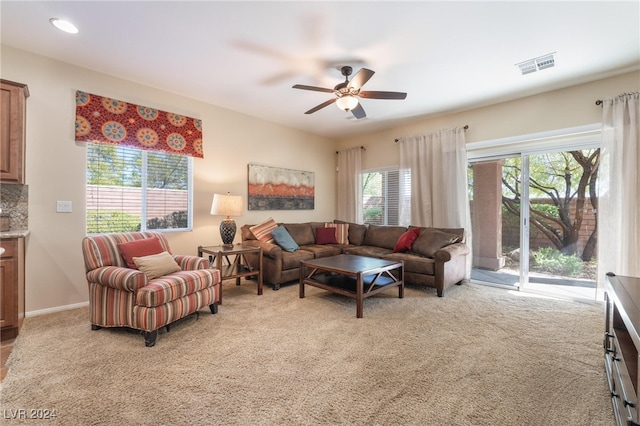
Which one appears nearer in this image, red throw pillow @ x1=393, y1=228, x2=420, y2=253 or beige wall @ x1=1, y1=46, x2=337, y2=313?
beige wall @ x1=1, y1=46, x2=337, y2=313

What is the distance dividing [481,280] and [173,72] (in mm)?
5167

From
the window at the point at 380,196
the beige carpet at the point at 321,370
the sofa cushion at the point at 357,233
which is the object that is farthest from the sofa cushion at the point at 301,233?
the beige carpet at the point at 321,370

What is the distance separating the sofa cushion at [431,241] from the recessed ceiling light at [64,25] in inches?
178

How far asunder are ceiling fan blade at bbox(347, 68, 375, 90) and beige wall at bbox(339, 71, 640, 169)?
1461 mm

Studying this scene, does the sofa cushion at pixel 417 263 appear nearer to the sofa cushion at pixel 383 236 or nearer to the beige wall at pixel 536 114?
the sofa cushion at pixel 383 236

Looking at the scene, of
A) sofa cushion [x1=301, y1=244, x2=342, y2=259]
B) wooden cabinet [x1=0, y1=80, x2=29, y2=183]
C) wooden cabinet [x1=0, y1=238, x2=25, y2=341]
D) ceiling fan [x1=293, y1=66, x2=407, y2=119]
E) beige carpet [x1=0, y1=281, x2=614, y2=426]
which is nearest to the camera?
beige carpet [x1=0, y1=281, x2=614, y2=426]

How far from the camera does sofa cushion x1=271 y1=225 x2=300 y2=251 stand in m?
4.25

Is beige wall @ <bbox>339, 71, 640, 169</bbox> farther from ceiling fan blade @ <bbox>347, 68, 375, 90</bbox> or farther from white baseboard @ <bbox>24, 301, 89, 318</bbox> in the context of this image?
white baseboard @ <bbox>24, 301, 89, 318</bbox>

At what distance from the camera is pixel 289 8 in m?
2.19

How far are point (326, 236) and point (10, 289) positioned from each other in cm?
389

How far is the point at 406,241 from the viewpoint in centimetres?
436

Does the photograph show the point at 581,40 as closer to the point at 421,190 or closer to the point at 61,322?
the point at 421,190

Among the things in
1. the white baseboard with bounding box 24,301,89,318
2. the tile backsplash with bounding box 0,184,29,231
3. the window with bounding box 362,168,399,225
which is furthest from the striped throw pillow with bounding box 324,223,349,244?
the tile backsplash with bounding box 0,184,29,231

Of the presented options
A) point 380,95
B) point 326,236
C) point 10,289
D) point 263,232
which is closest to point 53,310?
point 10,289
